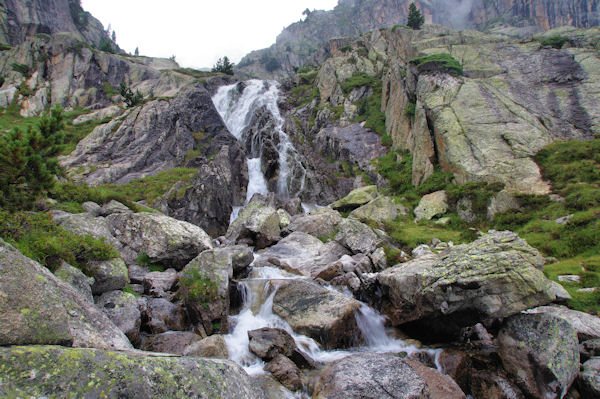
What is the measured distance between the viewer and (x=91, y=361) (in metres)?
3.41

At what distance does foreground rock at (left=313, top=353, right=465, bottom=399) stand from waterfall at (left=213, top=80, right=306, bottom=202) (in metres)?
31.0

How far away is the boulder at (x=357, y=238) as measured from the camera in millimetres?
16805

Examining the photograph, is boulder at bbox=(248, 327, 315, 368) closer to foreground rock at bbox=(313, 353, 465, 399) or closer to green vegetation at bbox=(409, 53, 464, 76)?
foreground rock at bbox=(313, 353, 465, 399)

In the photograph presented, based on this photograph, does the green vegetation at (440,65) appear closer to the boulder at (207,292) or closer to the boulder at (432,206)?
the boulder at (432,206)

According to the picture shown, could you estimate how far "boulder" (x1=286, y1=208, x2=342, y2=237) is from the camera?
20434mm

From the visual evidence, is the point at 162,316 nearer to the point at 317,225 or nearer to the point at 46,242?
the point at 46,242

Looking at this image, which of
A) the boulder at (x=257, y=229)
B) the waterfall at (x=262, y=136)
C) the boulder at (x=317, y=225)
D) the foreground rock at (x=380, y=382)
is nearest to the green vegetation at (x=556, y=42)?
the waterfall at (x=262, y=136)

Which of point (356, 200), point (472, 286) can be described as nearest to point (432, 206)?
point (356, 200)

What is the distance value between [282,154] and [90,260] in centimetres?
3495

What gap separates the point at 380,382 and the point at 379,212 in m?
18.1

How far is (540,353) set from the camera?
24.8 ft

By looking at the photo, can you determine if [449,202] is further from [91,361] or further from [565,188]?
[91,361]

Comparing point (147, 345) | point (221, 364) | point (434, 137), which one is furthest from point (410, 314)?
point (434, 137)

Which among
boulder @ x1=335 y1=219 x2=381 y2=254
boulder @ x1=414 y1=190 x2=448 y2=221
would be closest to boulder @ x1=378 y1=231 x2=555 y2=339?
boulder @ x1=335 y1=219 x2=381 y2=254
